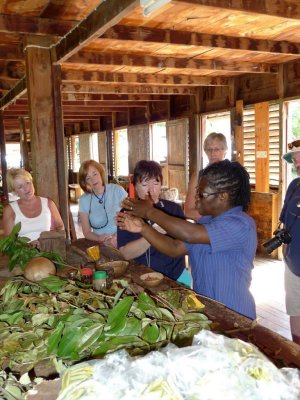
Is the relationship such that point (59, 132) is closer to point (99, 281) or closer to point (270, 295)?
point (99, 281)

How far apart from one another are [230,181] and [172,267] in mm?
890

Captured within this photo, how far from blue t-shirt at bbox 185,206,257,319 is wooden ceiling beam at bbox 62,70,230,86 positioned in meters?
4.45

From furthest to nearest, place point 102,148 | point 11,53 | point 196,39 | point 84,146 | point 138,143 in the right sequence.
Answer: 1. point 84,146
2. point 102,148
3. point 138,143
4. point 11,53
5. point 196,39

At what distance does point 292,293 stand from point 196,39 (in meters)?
2.72

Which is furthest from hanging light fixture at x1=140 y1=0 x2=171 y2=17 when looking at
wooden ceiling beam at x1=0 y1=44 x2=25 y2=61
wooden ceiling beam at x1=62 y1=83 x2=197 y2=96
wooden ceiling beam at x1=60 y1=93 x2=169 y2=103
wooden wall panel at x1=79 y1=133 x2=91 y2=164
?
wooden wall panel at x1=79 y1=133 x2=91 y2=164

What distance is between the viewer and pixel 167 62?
4992 millimetres

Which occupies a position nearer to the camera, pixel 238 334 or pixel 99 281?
pixel 238 334

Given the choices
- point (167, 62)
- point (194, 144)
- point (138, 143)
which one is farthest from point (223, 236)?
point (138, 143)

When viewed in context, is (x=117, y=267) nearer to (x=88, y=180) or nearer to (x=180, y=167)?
(x=88, y=180)

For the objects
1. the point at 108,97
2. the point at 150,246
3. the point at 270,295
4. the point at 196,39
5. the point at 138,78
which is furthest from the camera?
the point at 108,97

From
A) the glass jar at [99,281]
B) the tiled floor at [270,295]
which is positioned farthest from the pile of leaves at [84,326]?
the tiled floor at [270,295]

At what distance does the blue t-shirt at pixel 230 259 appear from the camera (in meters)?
1.70

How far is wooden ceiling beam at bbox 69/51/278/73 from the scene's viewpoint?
4570mm

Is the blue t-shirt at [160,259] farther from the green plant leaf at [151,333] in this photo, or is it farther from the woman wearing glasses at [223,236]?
the green plant leaf at [151,333]
